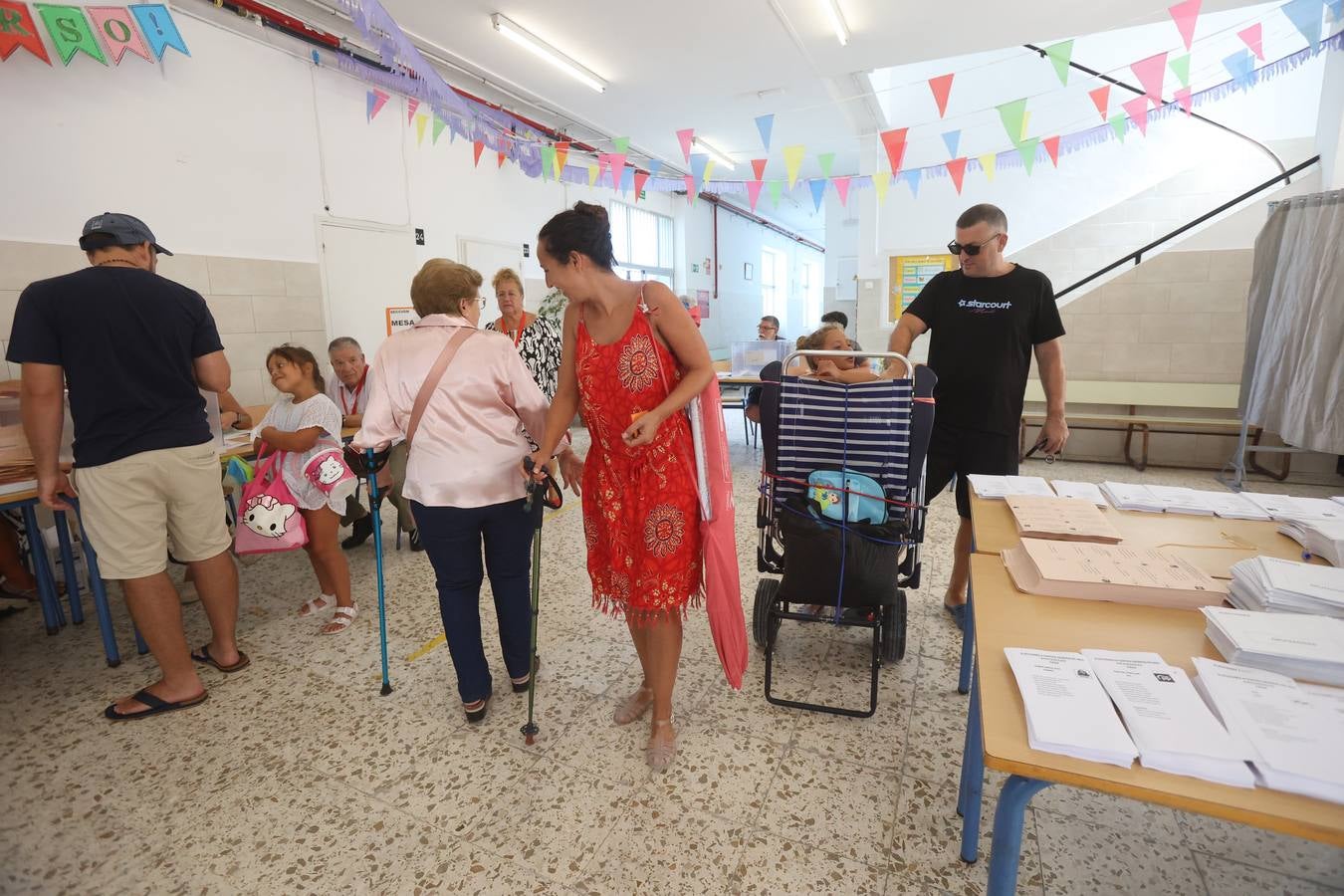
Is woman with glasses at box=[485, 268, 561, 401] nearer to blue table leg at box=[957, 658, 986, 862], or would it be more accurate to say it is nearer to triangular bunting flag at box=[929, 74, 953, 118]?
blue table leg at box=[957, 658, 986, 862]

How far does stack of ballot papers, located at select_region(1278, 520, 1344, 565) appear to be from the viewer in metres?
1.32

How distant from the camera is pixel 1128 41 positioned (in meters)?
5.82

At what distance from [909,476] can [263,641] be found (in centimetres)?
271

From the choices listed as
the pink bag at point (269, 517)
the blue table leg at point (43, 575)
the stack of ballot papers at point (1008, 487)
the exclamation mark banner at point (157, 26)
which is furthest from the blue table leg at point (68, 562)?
the stack of ballot papers at point (1008, 487)

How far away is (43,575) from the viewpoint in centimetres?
265

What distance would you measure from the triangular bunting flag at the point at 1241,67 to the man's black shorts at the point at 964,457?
4235mm

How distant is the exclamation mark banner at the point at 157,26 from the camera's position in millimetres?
3611

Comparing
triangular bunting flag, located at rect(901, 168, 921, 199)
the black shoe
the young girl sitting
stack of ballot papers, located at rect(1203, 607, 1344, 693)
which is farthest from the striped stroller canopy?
triangular bunting flag, located at rect(901, 168, 921, 199)

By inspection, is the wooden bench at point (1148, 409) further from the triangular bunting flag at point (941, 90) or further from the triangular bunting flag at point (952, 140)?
the triangular bunting flag at point (941, 90)

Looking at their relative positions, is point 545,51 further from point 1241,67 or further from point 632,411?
point 1241,67

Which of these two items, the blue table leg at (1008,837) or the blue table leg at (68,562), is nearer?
the blue table leg at (1008,837)

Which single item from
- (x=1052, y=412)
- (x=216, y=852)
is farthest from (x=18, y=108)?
(x=1052, y=412)

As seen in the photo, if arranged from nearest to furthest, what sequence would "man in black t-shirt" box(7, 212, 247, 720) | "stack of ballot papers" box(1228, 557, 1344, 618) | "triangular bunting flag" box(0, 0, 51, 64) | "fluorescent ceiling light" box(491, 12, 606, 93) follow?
"stack of ballot papers" box(1228, 557, 1344, 618), "man in black t-shirt" box(7, 212, 247, 720), "triangular bunting flag" box(0, 0, 51, 64), "fluorescent ceiling light" box(491, 12, 606, 93)

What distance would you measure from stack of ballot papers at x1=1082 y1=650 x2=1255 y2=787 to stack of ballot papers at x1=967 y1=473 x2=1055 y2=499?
893 mm
